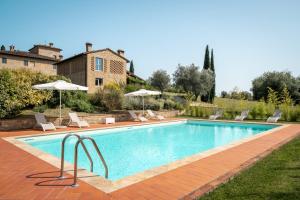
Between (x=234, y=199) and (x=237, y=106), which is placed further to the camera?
(x=237, y=106)

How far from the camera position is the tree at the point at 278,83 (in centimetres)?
3591

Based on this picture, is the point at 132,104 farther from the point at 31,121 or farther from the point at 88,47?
the point at 88,47

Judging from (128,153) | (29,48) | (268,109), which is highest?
(29,48)

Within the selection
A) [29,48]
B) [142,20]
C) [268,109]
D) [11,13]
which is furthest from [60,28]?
[29,48]

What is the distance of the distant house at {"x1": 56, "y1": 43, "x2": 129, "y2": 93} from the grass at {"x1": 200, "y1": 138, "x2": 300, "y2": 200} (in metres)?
25.9

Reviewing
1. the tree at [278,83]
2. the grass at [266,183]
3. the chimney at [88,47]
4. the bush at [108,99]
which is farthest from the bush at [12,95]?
the tree at [278,83]

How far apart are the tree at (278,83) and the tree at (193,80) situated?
28.5 feet

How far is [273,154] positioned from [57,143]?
826 centimetres

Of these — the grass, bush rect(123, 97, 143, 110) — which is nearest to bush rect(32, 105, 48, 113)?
bush rect(123, 97, 143, 110)

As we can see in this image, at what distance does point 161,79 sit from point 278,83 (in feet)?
59.5

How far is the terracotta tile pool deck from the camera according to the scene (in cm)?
389

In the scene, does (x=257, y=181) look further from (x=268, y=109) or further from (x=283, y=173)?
(x=268, y=109)

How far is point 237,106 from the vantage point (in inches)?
806

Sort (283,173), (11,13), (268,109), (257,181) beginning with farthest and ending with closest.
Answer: (268,109) < (11,13) < (283,173) < (257,181)
